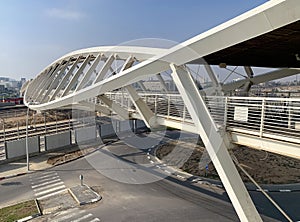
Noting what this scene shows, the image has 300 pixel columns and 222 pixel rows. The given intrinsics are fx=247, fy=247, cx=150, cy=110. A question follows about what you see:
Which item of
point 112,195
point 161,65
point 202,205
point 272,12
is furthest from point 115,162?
point 272,12

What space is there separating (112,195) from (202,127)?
7759 mm

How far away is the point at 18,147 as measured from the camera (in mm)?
18625

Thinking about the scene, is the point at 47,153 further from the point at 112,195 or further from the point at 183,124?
the point at 183,124

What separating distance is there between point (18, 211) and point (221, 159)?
30.5ft

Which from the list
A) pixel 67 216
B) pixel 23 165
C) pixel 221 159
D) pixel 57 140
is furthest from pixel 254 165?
pixel 23 165

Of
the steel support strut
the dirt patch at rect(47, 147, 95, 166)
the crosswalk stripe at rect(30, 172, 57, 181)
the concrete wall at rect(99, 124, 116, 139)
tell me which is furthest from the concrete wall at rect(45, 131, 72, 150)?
the steel support strut

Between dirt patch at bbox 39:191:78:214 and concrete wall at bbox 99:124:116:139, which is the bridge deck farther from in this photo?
concrete wall at bbox 99:124:116:139

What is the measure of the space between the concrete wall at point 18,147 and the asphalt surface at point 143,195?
12.0 feet

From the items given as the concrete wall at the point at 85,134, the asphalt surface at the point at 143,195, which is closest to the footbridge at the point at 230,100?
the asphalt surface at the point at 143,195

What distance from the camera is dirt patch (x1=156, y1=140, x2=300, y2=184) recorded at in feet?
47.9

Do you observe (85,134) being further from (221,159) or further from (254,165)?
(221,159)

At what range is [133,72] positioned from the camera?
9375 mm

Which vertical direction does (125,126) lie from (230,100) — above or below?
Answer: below

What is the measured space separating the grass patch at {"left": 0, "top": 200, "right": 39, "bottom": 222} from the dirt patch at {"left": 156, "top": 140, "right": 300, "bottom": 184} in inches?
361
